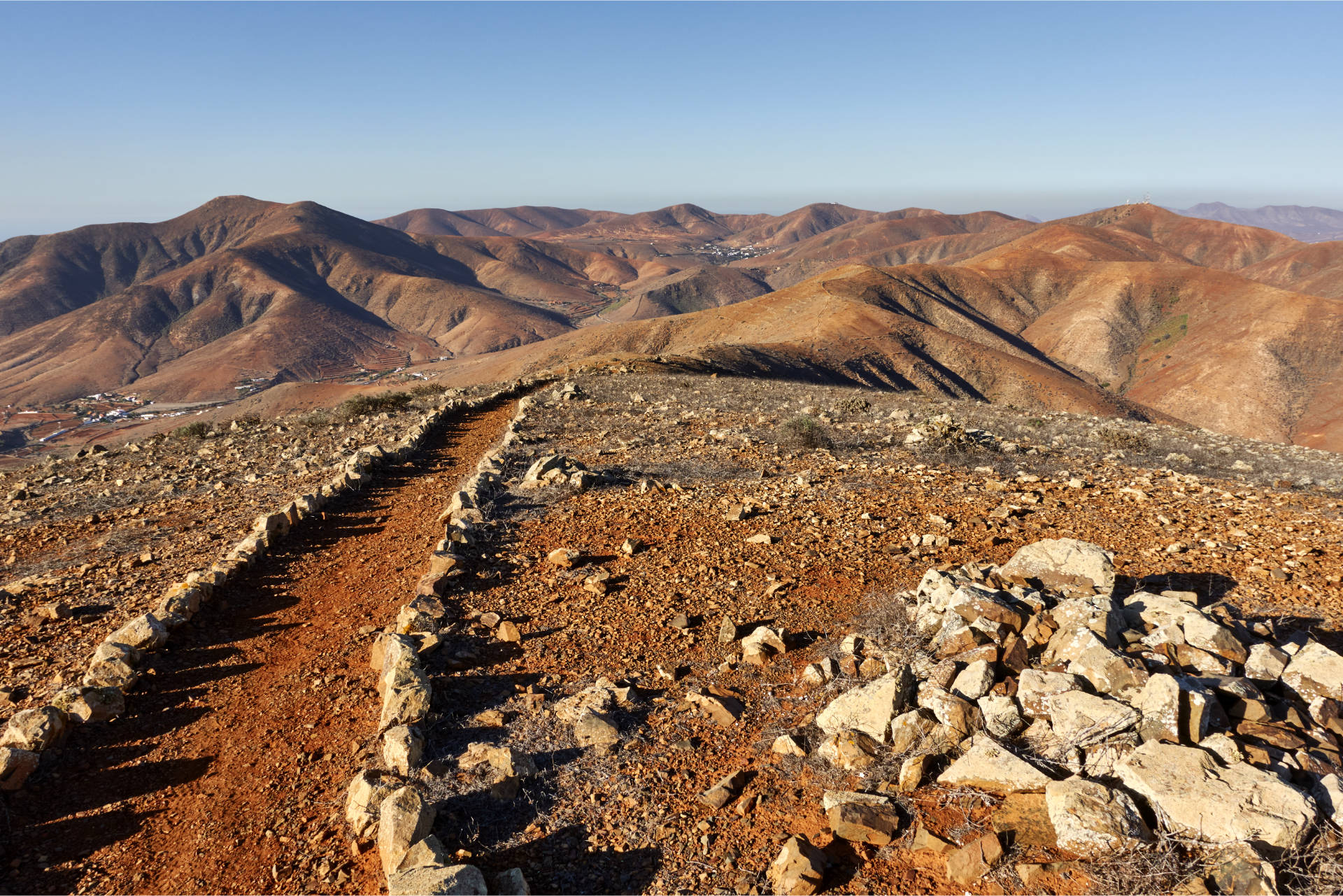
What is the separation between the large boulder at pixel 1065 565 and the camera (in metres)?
5.54

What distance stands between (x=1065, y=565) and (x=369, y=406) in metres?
16.8

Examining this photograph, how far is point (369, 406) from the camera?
1778 cm

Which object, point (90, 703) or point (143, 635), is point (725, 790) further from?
point (143, 635)

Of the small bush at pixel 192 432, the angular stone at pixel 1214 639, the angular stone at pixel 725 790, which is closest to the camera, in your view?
the angular stone at pixel 725 790

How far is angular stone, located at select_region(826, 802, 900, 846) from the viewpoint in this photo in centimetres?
347

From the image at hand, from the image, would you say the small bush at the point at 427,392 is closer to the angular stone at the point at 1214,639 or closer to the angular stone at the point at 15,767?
the angular stone at the point at 15,767

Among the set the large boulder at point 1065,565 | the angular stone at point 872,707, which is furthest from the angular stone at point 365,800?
the large boulder at point 1065,565

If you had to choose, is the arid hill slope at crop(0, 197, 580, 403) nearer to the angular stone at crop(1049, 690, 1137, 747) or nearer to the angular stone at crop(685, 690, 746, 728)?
the angular stone at crop(685, 690, 746, 728)

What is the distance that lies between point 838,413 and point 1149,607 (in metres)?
10.4

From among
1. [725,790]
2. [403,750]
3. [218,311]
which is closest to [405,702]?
[403,750]

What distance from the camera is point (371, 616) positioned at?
6.25 m

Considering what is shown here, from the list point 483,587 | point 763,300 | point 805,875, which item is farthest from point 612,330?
point 805,875

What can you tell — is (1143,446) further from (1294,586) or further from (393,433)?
(393,433)

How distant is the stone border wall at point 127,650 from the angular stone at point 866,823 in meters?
5.05
